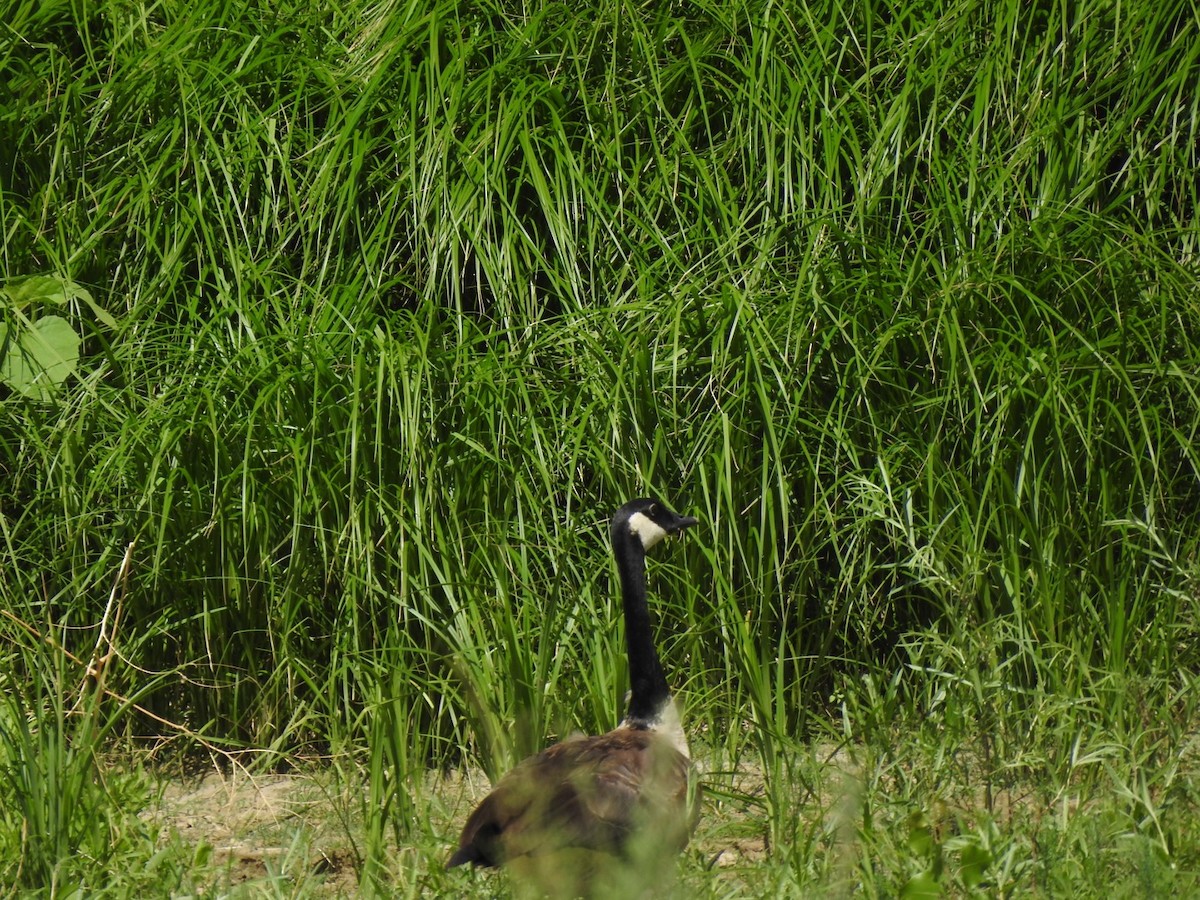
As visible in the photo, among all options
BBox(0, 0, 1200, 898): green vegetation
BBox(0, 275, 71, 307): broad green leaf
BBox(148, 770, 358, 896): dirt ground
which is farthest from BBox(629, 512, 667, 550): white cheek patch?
BBox(0, 275, 71, 307): broad green leaf

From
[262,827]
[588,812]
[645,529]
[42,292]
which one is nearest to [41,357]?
[42,292]

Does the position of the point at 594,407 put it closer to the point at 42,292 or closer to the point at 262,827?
the point at 262,827

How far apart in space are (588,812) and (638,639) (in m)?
0.59

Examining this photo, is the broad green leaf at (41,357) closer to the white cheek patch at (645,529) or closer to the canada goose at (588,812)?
the white cheek patch at (645,529)

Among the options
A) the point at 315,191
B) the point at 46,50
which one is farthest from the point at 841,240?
the point at 46,50

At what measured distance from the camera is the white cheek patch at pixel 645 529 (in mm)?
3119

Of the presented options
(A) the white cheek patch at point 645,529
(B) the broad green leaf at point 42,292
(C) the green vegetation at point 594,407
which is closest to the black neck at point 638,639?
(A) the white cheek patch at point 645,529

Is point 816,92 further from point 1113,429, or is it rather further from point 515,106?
point 1113,429

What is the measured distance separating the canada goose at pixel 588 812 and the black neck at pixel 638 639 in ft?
0.16

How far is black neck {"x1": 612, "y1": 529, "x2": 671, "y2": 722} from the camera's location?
3039 millimetres

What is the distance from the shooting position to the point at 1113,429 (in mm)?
3555

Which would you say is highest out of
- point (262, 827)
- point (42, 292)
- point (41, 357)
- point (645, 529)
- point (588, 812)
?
point (42, 292)

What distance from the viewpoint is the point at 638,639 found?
10.1 ft

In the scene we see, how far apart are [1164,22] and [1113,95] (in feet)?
0.95
